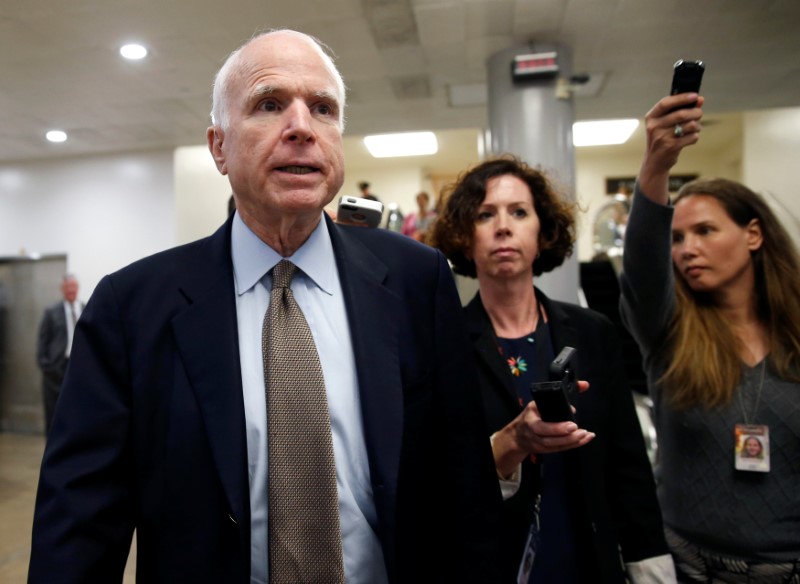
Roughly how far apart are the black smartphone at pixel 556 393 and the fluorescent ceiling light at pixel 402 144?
1046cm

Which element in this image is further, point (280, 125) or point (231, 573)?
point (280, 125)

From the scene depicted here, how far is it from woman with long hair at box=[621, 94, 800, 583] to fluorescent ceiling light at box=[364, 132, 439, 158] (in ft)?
32.4

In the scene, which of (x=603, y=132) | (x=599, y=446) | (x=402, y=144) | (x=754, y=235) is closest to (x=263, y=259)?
(x=599, y=446)

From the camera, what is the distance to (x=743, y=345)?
1.72 meters

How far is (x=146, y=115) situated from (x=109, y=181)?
8.02 ft

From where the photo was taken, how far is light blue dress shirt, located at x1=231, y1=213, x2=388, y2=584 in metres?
1.03

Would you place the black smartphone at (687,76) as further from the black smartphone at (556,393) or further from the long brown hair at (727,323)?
the black smartphone at (556,393)

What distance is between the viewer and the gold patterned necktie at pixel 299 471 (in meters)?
0.97

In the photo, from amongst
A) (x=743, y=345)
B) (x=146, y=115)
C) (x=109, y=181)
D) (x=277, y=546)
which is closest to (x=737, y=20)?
(x=743, y=345)

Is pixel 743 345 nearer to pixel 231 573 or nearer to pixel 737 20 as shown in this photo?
pixel 231 573

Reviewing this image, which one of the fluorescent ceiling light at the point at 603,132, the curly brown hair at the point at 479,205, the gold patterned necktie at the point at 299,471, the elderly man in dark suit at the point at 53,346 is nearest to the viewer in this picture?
the gold patterned necktie at the point at 299,471

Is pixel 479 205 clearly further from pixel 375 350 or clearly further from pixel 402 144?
pixel 402 144

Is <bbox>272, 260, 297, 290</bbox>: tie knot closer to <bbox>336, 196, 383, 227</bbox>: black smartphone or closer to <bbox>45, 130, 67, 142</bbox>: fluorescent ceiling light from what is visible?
<bbox>336, 196, 383, 227</bbox>: black smartphone

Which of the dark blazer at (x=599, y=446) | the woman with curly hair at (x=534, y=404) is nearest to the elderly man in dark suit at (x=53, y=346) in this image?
the woman with curly hair at (x=534, y=404)
